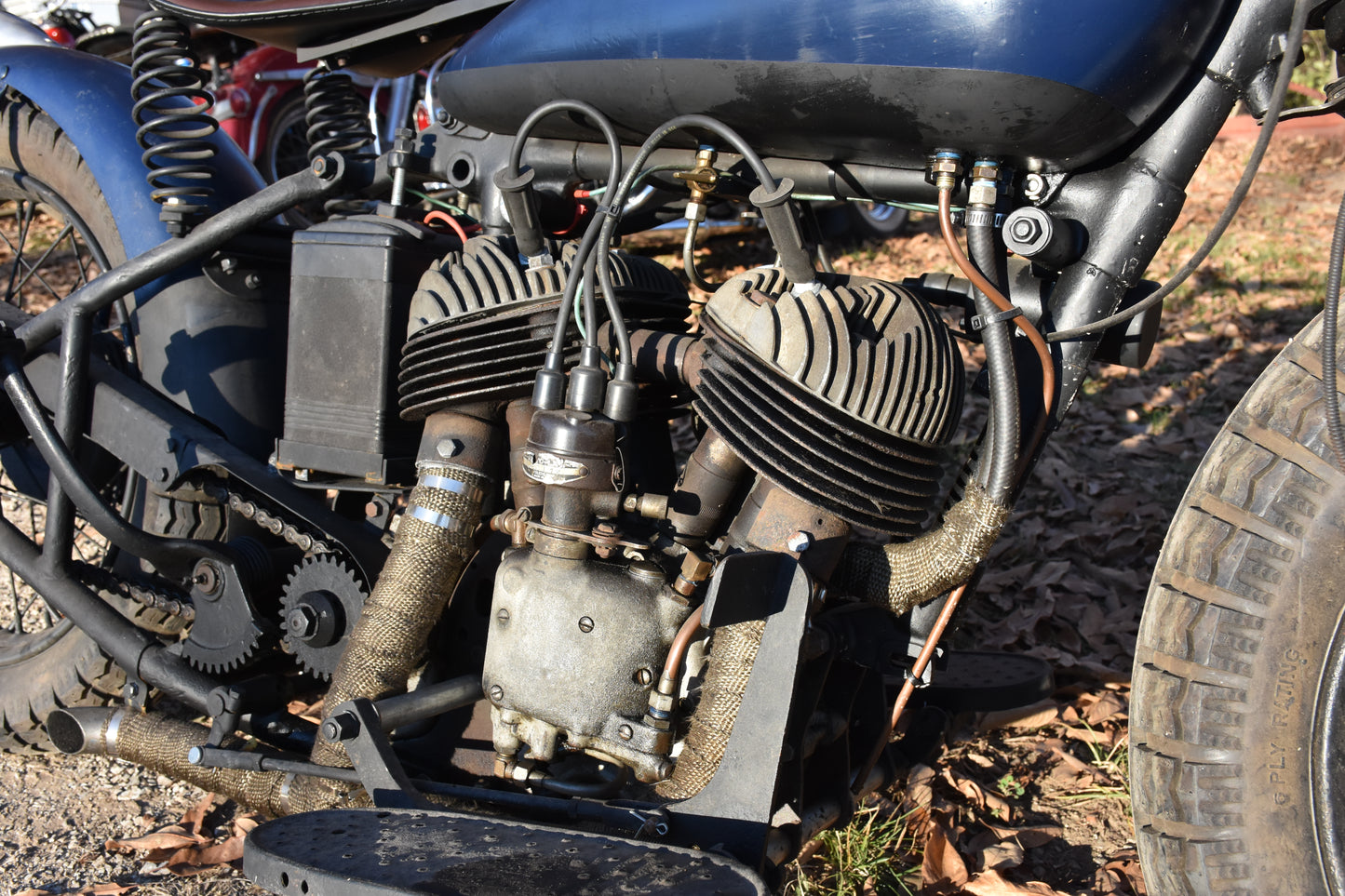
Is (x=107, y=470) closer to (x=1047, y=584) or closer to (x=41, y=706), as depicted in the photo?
(x=41, y=706)

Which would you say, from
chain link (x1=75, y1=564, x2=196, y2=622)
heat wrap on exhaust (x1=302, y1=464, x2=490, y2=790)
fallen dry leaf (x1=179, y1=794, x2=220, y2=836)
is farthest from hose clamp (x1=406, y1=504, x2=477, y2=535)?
fallen dry leaf (x1=179, y1=794, x2=220, y2=836)

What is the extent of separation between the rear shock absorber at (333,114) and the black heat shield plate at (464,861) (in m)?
1.36

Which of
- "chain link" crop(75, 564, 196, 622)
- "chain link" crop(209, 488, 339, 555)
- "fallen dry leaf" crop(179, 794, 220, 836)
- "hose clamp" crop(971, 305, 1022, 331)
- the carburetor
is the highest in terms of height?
"hose clamp" crop(971, 305, 1022, 331)

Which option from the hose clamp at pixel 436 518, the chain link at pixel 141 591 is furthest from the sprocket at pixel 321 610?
the chain link at pixel 141 591

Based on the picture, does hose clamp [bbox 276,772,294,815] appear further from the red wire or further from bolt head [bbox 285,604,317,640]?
the red wire

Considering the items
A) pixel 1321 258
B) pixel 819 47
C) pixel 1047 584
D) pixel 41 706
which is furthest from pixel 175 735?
pixel 1321 258

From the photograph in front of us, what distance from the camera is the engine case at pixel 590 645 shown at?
169 centimetres

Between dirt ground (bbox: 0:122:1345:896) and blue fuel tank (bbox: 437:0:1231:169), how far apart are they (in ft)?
4.53

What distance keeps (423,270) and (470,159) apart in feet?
0.78

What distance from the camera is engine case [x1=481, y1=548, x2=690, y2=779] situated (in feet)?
5.55

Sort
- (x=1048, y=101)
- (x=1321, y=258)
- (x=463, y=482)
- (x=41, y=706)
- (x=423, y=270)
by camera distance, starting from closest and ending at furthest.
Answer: (x=1048, y=101) < (x=463, y=482) < (x=423, y=270) < (x=41, y=706) < (x=1321, y=258)

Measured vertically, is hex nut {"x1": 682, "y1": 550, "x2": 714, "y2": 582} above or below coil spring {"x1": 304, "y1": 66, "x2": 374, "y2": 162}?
below

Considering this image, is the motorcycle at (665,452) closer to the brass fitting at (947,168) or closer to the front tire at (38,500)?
the brass fitting at (947,168)

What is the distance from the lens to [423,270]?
6.94 feet
